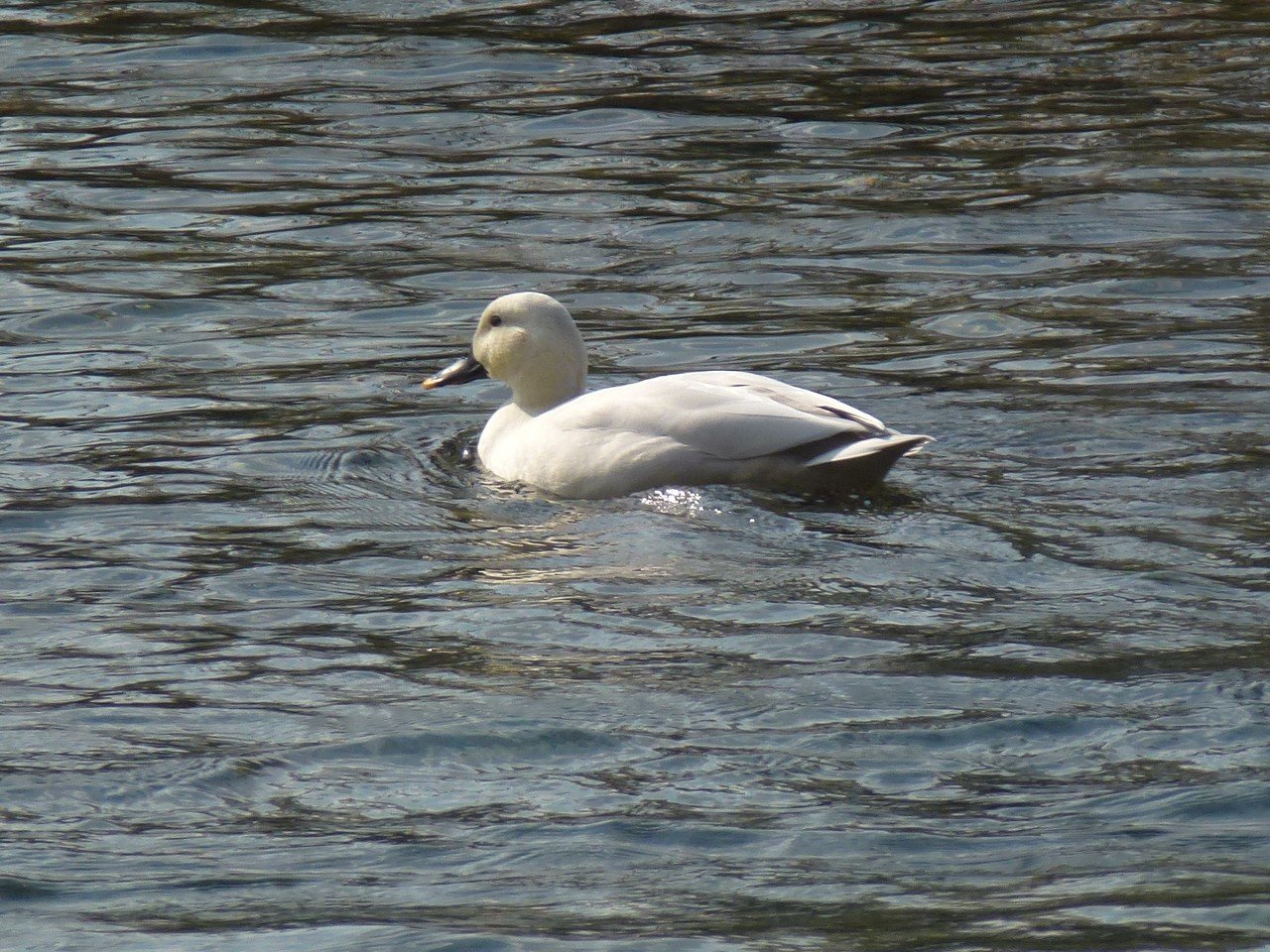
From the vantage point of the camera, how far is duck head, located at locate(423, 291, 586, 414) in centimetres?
775

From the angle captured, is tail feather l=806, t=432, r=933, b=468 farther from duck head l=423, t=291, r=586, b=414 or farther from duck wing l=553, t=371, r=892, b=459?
duck head l=423, t=291, r=586, b=414

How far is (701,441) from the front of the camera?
22.4 ft

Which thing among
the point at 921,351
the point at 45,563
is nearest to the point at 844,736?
the point at 45,563

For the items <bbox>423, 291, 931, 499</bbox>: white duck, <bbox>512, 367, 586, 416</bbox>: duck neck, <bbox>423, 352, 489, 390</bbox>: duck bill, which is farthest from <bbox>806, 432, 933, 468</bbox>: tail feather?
<bbox>423, 352, 489, 390</bbox>: duck bill

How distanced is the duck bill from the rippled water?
0.18 metres

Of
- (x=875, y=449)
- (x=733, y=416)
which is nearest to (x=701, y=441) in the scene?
(x=733, y=416)

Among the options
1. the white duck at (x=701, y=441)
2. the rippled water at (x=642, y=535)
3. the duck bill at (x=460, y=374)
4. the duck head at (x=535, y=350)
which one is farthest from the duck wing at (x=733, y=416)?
the duck bill at (x=460, y=374)

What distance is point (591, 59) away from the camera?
14523mm

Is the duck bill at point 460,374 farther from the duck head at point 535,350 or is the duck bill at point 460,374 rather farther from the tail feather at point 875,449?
the tail feather at point 875,449

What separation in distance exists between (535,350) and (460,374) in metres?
0.50

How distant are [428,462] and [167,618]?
191 cm

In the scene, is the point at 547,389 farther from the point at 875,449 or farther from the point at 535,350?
the point at 875,449

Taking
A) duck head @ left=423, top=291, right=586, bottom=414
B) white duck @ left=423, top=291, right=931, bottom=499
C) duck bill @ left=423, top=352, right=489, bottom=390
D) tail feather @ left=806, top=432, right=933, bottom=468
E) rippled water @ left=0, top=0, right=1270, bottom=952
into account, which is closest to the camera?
rippled water @ left=0, top=0, right=1270, bottom=952

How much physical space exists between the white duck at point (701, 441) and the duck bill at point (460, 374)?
→ 79 centimetres
